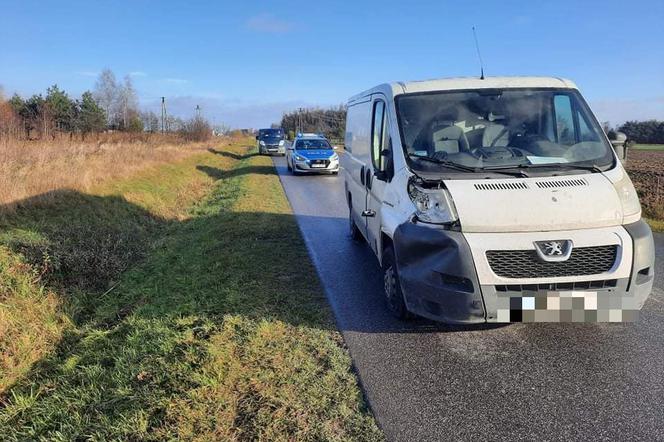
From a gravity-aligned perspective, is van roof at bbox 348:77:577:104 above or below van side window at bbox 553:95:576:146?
above

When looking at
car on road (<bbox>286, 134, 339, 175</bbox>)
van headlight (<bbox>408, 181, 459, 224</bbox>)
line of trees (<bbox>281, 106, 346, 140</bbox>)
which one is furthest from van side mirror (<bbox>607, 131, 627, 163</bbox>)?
line of trees (<bbox>281, 106, 346, 140</bbox>)

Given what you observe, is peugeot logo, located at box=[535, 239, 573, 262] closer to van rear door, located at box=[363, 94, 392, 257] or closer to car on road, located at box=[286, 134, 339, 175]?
van rear door, located at box=[363, 94, 392, 257]

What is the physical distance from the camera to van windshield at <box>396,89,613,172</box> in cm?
418

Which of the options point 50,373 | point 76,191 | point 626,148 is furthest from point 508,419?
point 76,191

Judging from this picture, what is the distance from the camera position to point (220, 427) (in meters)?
2.89

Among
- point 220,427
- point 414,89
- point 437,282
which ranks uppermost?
point 414,89

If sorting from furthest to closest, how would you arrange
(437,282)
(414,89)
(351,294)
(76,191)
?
1. (76,191)
2. (351,294)
3. (414,89)
4. (437,282)

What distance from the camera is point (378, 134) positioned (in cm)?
523

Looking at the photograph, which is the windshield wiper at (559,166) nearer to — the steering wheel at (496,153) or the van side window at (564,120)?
the steering wheel at (496,153)

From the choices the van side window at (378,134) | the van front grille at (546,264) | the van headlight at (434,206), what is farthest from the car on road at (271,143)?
the van front grille at (546,264)

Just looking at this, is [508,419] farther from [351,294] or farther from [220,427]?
[351,294]

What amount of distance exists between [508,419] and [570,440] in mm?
352

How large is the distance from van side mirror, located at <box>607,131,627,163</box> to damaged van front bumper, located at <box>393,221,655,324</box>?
102cm

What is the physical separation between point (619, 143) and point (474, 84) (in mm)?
1441
